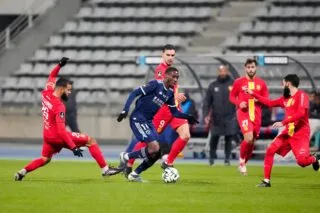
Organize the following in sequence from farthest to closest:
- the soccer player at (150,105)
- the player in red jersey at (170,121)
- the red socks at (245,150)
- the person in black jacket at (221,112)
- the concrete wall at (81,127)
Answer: the concrete wall at (81,127)
the person in black jacket at (221,112)
the red socks at (245,150)
the player in red jersey at (170,121)
the soccer player at (150,105)

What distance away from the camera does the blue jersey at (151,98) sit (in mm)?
17203

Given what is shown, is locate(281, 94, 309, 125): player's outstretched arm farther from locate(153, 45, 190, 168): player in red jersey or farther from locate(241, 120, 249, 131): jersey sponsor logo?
locate(241, 120, 249, 131): jersey sponsor logo

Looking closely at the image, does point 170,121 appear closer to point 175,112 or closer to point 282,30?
point 175,112

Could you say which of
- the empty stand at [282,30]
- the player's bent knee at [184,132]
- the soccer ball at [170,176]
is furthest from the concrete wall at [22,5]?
the soccer ball at [170,176]

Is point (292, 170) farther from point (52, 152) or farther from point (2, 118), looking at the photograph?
point (2, 118)

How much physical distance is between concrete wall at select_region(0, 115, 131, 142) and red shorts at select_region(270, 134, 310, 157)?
18.0 metres

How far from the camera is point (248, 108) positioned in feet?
68.1

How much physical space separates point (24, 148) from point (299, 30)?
1029 centimetres

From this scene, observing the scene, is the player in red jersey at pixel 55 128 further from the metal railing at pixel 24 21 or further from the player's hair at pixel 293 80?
the metal railing at pixel 24 21

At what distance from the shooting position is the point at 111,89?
1481 inches

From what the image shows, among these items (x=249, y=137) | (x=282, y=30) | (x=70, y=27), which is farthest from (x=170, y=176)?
(x=70, y=27)

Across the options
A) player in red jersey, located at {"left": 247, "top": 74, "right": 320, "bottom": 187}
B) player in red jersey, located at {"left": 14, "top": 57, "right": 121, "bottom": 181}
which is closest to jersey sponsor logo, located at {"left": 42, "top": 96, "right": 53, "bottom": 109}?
player in red jersey, located at {"left": 14, "top": 57, "right": 121, "bottom": 181}

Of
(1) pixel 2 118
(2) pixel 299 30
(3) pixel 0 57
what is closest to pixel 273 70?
(2) pixel 299 30

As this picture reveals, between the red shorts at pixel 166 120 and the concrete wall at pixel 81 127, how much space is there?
51.1 ft
